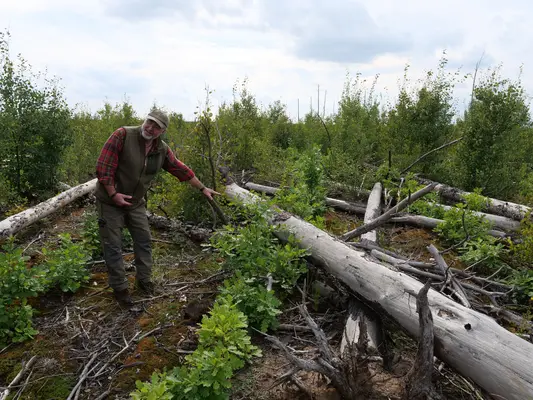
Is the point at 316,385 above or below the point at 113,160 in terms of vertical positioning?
below

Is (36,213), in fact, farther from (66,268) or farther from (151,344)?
(151,344)

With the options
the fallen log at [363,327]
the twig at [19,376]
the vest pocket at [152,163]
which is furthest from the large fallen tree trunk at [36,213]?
the fallen log at [363,327]

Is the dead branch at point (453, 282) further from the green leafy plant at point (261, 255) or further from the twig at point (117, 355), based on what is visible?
the twig at point (117, 355)

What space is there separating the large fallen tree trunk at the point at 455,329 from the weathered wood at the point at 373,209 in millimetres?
1561

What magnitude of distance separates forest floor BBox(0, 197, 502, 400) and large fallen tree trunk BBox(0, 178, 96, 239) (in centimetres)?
187

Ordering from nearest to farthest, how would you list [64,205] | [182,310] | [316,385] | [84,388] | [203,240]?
[316,385]
[84,388]
[182,310]
[203,240]
[64,205]

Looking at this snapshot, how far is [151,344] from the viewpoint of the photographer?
12.4 feet

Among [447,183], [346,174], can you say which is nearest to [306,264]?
[346,174]

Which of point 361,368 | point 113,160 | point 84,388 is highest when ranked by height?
point 113,160

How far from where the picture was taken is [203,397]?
2.76 meters

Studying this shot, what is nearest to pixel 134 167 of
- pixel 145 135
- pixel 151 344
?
pixel 145 135

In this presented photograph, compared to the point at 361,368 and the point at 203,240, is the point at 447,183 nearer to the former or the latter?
the point at 203,240

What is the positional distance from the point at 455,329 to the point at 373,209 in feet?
14.5

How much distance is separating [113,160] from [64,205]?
4.10 meters
